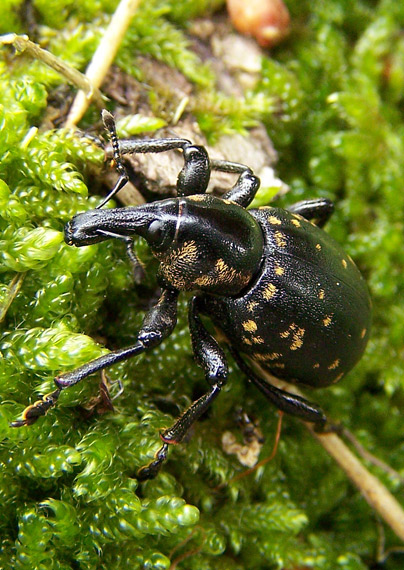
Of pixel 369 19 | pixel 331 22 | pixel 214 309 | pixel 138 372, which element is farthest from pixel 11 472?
pixel 369 19

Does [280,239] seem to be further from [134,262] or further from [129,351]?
[129,351]

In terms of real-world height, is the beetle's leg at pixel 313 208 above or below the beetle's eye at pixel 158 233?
above

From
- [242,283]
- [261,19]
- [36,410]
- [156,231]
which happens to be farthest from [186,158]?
[261,19]

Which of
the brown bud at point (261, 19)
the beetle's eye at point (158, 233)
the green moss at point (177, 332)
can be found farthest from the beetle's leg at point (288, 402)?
the brown bud at point (261, 19)

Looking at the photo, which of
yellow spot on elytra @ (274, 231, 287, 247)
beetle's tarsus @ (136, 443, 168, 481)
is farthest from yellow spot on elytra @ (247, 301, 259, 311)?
beetle's tarsus @ (136, 443, 168, 481)

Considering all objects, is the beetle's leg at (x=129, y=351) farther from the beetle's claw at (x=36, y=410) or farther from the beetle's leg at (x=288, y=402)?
the beetle's leg at (x=288, y=402)

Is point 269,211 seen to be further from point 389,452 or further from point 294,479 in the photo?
point 389,452
